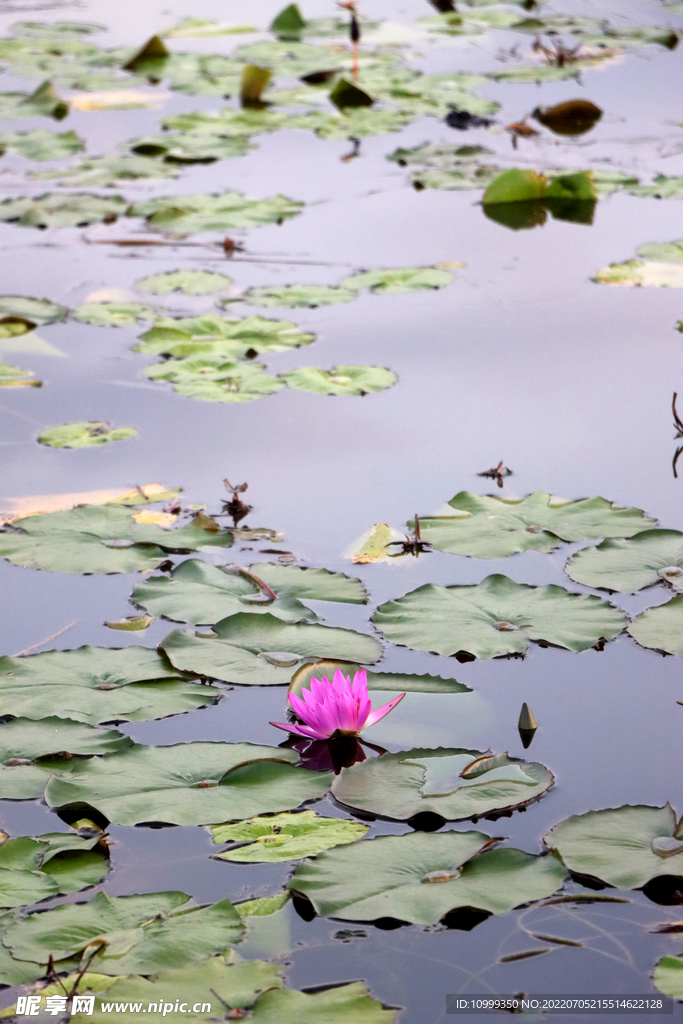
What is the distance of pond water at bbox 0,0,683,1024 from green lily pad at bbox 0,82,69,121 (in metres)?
0.09

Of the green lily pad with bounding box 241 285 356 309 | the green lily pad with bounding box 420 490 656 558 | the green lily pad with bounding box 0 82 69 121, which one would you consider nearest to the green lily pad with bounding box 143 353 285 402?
the green lily pad with bounding box 241 285 356 309

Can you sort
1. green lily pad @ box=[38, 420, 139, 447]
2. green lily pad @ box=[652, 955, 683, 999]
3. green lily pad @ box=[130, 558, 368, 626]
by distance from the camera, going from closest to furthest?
green lily pad @ box=[652, 955, 683, 999]
green lily pad @ box=[130, 558, 368, 626]
green lily pad @ box=[38, 420, 139, 447]

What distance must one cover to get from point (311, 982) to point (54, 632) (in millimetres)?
825

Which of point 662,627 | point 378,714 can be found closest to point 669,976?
point 378,714

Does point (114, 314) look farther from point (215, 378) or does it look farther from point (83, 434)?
point (83, 434)

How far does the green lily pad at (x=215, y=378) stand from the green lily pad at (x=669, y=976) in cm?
167

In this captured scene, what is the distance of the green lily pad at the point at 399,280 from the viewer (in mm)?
3107

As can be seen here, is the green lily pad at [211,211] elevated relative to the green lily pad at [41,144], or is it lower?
lower

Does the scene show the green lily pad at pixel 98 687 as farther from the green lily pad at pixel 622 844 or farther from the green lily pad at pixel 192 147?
the green lily pad at pixel 192 147

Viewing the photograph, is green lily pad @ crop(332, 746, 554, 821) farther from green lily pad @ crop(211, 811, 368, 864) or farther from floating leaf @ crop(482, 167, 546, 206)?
floating leaf @ crop(482, 167, 546, 206)

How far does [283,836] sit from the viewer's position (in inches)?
51.3

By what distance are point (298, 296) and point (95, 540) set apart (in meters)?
1.25

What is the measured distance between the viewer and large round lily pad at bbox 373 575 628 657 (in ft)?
5.41

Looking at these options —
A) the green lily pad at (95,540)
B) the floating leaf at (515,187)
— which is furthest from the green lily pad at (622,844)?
the floating leaf at (515,187)
